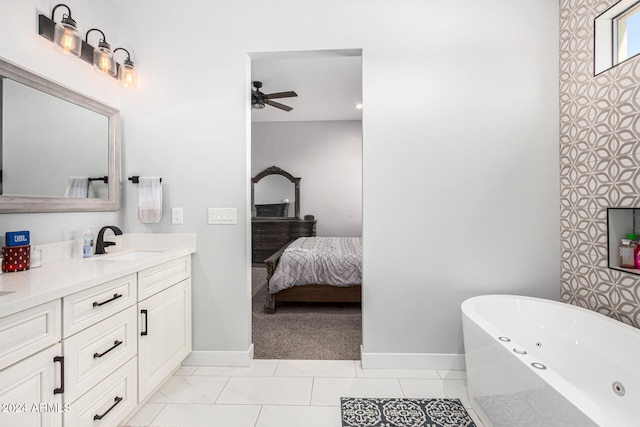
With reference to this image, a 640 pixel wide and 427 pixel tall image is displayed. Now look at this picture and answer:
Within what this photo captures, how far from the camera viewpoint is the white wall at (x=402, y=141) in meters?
2.23

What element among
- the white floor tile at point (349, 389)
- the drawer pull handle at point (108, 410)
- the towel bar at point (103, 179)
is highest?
the towel bar at point (103, 179)

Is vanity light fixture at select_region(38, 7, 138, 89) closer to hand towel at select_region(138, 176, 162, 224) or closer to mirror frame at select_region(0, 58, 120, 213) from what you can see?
mirror frame at select_region(0, 58, 120, 213)

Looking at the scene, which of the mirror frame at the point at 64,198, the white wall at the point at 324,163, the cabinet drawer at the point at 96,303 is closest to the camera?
the cabinet drawer at the point at 96,303

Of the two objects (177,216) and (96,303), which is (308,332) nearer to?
(177,216)

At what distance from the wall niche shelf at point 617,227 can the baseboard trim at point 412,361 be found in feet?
3.70

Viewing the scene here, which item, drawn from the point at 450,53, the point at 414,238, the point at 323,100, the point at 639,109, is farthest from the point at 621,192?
the point at 323,100

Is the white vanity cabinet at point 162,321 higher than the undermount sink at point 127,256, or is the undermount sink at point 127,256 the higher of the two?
the undermount sink at point 127,256

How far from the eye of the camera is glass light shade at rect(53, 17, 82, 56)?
5.82 ft

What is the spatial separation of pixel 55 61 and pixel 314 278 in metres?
2.70

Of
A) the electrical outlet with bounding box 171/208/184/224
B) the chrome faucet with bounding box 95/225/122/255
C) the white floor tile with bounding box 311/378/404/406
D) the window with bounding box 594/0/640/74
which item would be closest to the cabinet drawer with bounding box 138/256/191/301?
the electrical outlet with bounding box 171/208/184/224

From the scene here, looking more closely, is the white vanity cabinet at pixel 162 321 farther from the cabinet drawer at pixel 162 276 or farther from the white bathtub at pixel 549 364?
the white bathtub at pixel 549 364

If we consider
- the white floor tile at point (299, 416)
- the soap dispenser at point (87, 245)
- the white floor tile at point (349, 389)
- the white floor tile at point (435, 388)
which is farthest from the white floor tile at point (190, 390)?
the white floor tile at point (435, 388)

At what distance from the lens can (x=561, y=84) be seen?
86.6 inches

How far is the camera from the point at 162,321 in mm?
1955
